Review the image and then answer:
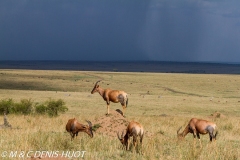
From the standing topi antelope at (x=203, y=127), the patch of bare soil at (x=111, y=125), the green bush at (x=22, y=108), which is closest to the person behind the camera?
the standing topi antelope at (x=203, y=127)

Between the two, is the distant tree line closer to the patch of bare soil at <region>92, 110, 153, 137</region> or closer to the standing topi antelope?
the patch of bare soil at <region>92, 110, 153, 137</region>

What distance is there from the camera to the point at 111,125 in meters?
16.6

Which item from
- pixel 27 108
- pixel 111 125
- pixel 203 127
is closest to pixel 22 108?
pixel 27 108

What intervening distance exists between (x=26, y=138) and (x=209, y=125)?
6.46 m

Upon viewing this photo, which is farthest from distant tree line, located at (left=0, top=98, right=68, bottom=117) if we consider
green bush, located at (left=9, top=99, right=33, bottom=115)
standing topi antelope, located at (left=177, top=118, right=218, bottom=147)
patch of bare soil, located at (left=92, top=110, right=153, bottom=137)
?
standing topi antelope, located at (left=177, top=118, right=218, bottom=147)

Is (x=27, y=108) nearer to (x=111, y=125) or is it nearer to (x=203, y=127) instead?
(x=111, y=125)

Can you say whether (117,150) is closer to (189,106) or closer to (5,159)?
(5,159)

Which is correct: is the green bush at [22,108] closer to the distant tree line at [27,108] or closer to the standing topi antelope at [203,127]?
the distant tree line at [27,108]

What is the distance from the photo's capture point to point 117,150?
38.1 feet

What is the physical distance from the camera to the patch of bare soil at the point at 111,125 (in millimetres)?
16000

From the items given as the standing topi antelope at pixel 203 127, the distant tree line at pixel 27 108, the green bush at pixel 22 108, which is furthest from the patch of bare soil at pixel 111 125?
the green bush at pixel 22 108

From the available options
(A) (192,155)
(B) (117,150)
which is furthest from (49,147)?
(A) (192,155)

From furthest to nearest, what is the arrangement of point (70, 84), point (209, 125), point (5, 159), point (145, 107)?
point (70, 84), point (145, 107), point (209, 125), point (5, 159)

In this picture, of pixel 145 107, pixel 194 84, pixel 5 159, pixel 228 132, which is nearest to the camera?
pixel 5 159
